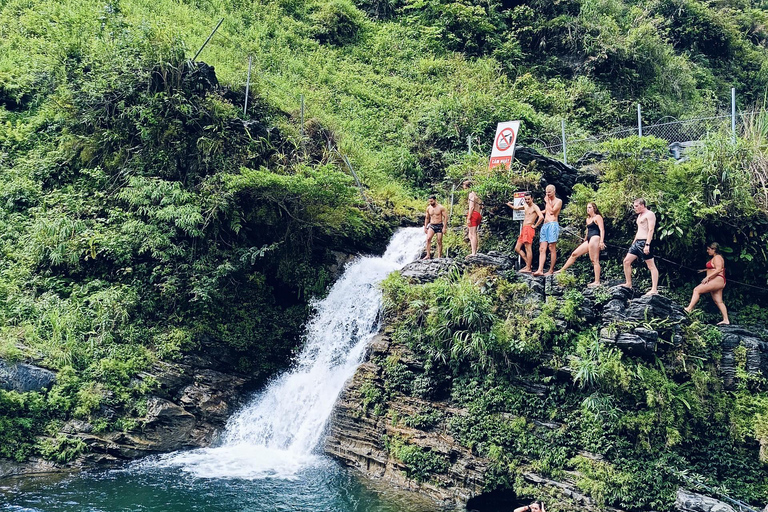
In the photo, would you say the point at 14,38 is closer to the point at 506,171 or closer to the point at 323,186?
the point at 323,186

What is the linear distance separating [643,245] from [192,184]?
10091 millimetres

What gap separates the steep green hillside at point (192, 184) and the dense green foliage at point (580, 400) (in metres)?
2.42

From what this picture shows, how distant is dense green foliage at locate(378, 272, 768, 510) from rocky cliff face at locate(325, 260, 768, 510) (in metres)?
0.09

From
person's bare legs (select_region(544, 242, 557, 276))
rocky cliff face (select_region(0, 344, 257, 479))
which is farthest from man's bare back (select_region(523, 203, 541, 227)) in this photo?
rocky cliff face (select_region(0, 344, 257, 479))

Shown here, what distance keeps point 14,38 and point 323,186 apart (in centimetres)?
1330

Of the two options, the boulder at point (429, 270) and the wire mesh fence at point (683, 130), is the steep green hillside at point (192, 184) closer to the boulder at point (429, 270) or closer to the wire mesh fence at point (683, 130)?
the wire mesh fence at point (683, 130)

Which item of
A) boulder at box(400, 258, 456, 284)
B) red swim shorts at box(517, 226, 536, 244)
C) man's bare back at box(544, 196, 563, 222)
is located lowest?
boulder at box(400, 258, 456, 284)

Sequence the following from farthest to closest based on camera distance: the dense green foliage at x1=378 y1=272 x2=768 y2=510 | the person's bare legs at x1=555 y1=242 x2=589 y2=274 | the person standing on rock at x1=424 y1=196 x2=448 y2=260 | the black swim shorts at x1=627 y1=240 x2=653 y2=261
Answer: the person standing on rock at x1=424 y1=196 x2=448 y2=260
the person's bare legs at x1=555 y1=242 x2=589 y2=274
the black swim shorts at x1=627 y1=240 x2=653 y2=261
the dense green foliage at x1=378 y1=272 x2=768 y2=510

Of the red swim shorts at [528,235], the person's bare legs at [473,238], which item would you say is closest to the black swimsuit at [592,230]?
the red swim shorts at [528,235]

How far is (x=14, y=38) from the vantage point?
18.3 m

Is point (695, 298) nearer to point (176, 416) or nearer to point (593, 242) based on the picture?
point (593, 242)

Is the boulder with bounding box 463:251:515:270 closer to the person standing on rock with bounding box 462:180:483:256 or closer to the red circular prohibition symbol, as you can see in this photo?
the person standing on rock with bounding box 462:180:483:256

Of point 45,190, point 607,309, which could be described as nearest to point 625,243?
point 607,309

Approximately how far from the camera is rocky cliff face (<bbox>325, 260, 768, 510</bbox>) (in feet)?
29.0
